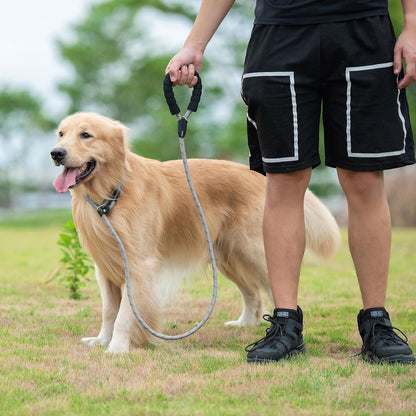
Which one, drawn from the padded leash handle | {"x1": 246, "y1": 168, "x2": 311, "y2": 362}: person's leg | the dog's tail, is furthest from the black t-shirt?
the dog's tail

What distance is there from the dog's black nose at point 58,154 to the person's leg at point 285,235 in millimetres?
1070

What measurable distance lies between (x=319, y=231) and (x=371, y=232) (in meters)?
1.31

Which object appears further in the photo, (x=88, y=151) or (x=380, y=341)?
(x=88, y=151)

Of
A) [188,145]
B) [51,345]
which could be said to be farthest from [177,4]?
[51,345]

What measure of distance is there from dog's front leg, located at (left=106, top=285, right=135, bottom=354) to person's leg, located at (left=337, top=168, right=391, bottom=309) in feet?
4.06

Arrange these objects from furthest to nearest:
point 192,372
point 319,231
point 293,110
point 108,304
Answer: point 319,231 → point 108,304 → point 293,110 → point 192,372

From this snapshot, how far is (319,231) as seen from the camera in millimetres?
4203

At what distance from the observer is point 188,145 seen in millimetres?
27750

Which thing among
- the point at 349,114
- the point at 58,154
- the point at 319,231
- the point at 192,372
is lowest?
the point at 192,372

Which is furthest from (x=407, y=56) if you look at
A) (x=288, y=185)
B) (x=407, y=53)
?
(x=288, y=185)

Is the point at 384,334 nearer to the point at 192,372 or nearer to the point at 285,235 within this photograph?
the point at 285,235

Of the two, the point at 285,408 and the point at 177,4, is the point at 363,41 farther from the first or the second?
the point at 177,4

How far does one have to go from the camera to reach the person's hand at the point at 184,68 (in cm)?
291

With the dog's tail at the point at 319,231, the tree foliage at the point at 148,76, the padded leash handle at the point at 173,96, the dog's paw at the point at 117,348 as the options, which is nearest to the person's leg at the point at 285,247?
the padded leash handle at the point at 173,96
